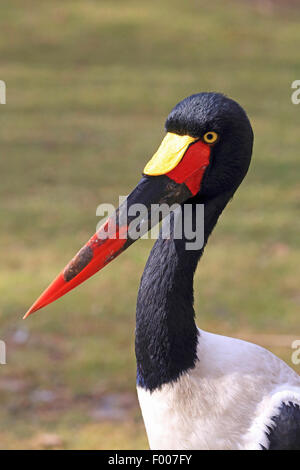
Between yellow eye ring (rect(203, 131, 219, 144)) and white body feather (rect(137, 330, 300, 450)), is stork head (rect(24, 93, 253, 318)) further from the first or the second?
white body feather (rect(137, 330, 300, 450))

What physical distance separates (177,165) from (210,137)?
13 cm

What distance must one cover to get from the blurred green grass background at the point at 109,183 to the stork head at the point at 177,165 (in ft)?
5.60

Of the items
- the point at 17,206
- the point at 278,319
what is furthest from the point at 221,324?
the point at 17,206

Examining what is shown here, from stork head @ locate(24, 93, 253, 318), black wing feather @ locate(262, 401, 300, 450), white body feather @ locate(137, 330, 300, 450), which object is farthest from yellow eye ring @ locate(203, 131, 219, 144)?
black wing feather @ locate(262, 401, 300, 450)

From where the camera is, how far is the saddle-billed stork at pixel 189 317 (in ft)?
8.55

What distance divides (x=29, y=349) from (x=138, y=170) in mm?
3659

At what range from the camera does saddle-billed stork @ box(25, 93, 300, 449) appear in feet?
8.55

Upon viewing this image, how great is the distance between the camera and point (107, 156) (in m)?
8.84

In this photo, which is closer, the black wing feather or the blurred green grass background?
the black wing feather

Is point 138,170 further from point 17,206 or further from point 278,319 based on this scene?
point 278,319

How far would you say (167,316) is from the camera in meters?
2.67

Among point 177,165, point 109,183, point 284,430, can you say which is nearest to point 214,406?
point 284,430

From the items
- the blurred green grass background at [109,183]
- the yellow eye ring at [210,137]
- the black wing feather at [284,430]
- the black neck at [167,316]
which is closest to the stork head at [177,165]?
the yellow eye ring at [210,137]
